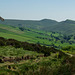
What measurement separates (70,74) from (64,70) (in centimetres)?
82

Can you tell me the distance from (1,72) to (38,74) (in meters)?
3.45

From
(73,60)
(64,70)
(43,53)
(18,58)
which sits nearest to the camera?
(64,70)

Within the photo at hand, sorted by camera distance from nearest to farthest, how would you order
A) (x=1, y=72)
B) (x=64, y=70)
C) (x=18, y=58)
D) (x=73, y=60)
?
(x=1, y=72), (x=64, y=70), (x=73, y=60), (x=18, y=58)

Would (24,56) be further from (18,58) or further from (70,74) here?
(70,74)

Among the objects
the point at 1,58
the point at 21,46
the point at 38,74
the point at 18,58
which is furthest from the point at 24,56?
the point at 38,74

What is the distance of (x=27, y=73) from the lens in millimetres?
13945

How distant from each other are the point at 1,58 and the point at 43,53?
8.58m

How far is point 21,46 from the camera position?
28062 mm

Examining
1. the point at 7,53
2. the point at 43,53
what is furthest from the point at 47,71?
the point at 43,53

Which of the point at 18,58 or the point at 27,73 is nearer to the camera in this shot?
the point at 27,73

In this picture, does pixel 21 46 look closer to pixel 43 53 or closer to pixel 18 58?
pixel 43 53

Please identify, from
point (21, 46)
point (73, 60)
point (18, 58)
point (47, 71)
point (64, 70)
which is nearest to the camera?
point (47, 71)

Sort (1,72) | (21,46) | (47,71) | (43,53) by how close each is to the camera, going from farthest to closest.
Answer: (21,46), (43,53), (47,71), (1,72)

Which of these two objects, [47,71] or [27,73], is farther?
[47,71]
